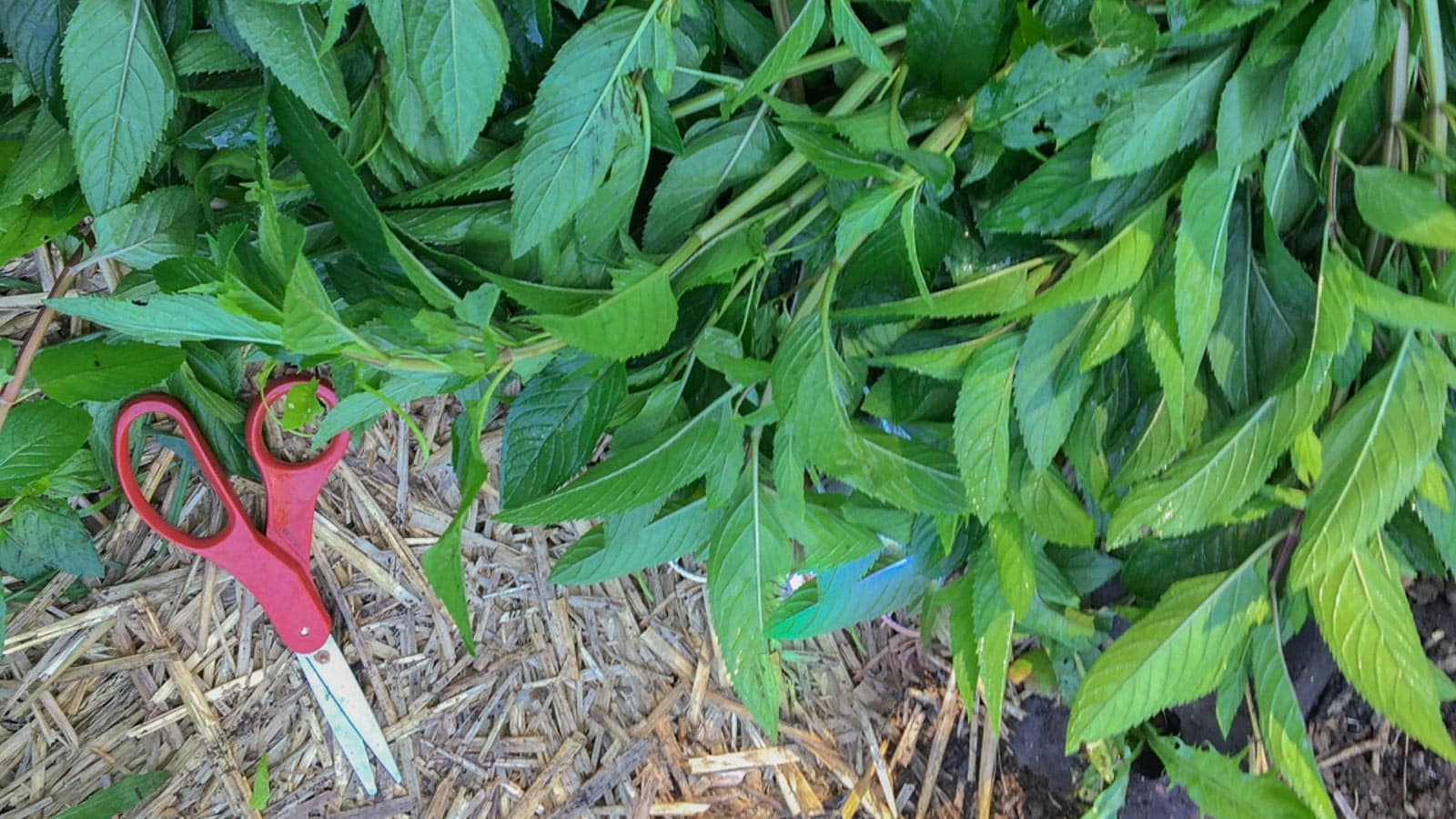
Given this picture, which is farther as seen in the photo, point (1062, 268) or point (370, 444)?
point (370, 444)

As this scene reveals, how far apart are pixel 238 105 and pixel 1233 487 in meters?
0.66

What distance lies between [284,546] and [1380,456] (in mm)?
837

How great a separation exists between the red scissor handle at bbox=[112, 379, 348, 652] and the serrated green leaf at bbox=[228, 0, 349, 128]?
307mm

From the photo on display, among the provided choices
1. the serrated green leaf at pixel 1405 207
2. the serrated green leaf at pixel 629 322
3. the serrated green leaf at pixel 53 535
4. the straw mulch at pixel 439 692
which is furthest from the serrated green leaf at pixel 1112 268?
the serrated green leaf at pixel 53 535

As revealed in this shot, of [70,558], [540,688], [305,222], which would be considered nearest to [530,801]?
[540,688]

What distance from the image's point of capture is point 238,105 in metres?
0.61

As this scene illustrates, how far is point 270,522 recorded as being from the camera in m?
0.86

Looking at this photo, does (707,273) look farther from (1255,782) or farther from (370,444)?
(1255,782)

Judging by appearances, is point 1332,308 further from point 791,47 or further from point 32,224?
point 32,224

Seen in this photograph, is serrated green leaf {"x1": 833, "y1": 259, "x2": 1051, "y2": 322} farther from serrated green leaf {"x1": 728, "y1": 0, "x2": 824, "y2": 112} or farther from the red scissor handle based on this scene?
the red scissor handle

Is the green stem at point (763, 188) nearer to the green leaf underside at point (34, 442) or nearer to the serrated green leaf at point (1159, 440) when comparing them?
the serrated green leaf at point (1159, 440)

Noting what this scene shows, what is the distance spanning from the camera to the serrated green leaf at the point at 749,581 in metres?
0.66

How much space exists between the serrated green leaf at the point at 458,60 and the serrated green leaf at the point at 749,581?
11.5 inches

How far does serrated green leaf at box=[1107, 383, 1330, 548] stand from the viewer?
0.58 m
